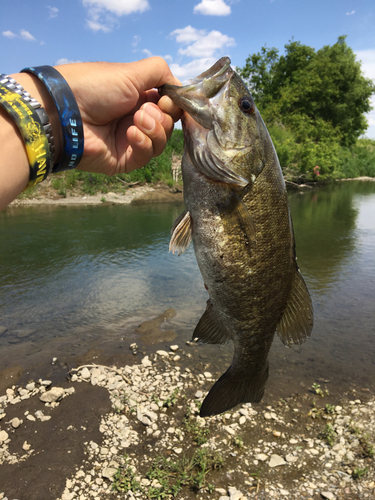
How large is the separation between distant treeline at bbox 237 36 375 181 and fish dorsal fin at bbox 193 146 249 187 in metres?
28.3

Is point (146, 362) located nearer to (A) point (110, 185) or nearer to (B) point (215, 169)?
(B) point (215, 169)

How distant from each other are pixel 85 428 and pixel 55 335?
262 centimetres

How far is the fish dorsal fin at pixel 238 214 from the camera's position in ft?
6.76

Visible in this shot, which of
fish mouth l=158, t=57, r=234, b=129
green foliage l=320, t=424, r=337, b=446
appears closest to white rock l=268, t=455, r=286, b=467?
green foliage l=320, t=424, r=337, b=446

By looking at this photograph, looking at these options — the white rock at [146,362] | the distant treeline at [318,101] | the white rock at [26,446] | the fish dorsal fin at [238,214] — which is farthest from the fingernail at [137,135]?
the distant treeline at [318,101]

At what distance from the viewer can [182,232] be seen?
2213mm

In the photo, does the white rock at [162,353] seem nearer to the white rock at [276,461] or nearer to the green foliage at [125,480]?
the green foliage at [125,480]

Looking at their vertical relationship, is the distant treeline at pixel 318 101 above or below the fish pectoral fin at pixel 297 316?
above

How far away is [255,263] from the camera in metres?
2.13

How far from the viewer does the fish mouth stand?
2113mm

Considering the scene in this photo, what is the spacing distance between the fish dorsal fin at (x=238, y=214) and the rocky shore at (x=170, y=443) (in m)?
2.88

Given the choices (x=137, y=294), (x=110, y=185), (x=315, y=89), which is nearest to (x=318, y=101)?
(x=315, y=89)

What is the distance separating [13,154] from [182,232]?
1.05m

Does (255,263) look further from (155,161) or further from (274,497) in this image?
(155,161)
